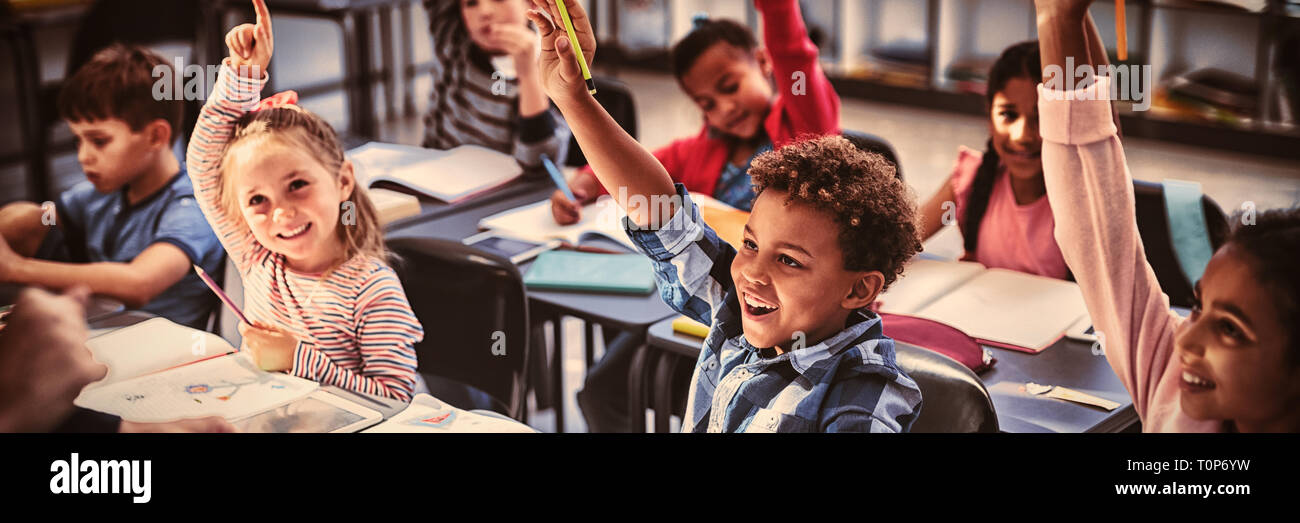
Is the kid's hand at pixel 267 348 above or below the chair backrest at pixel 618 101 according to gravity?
below

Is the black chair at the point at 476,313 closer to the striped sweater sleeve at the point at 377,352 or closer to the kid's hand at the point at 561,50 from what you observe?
the striped sweater sleeve at the point at 377,352

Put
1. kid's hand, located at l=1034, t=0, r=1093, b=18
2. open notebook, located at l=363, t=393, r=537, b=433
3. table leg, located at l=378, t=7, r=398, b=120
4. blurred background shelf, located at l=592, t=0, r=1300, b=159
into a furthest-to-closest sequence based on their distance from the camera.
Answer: table leg, located at l=378, t=7, r=398, b=120 < blurred background shelf, located at l=592, t=0, r=1300, b=159 < open notebook, located at l=363, t=393, r=537, b=433 < kid's hand, located at l=1034, t=0, r=1093, b=18

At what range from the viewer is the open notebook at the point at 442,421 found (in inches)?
60.5

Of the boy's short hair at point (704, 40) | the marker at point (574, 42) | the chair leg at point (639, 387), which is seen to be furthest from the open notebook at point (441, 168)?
the marker at point (574, 42)

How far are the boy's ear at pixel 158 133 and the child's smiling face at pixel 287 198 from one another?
41 centimetres

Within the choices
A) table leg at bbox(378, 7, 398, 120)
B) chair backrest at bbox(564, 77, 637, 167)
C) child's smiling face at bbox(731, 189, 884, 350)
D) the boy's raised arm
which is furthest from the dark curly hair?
table leg at bbox(378, 7, 398, 120)

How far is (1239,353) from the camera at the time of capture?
3.92ft

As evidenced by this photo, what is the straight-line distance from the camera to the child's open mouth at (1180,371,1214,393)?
123 cm

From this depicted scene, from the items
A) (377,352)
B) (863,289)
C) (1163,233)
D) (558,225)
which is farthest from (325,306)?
(1163,233)

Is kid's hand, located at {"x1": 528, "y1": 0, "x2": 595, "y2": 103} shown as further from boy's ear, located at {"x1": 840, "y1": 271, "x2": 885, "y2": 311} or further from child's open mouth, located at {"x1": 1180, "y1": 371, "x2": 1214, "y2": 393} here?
child's open mouth, located at {"x1": 1180, "y1": 371, "x2": 1214, "y2": 393}

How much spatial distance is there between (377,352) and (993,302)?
102cm

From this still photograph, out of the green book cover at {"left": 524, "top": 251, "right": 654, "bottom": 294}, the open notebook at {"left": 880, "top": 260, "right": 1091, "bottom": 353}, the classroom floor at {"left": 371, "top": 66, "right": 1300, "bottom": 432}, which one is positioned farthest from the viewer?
the classroom floor at {"left": 371, "top": 66, "right": 1300, "bottom": 432}

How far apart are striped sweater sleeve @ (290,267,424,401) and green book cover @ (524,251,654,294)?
1.73 feet
